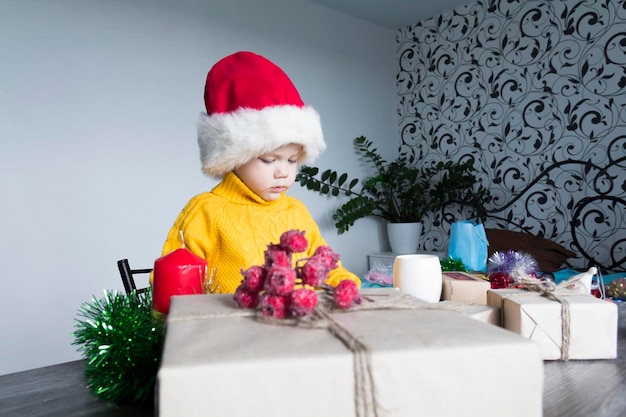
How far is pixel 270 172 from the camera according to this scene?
33.4 inches

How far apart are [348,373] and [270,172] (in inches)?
22.3

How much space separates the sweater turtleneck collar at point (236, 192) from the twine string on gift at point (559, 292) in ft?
1.59

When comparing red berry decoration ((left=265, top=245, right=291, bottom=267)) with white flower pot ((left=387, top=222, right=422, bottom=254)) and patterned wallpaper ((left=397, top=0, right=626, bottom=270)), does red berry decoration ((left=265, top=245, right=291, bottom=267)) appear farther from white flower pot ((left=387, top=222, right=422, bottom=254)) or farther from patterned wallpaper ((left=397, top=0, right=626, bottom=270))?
white flower pot ((left=387, top=222, right=422, bottom=254))

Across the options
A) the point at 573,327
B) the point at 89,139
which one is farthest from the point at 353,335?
the point at 89,139

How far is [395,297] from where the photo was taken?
48cm

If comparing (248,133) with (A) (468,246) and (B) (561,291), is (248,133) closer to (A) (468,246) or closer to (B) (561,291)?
(B) (561,291)

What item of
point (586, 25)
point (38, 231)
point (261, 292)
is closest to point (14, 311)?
point (38, 231)

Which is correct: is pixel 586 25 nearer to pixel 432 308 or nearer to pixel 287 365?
pixel 432 308

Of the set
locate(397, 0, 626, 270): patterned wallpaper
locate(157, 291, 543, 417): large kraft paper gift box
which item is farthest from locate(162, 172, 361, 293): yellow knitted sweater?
locate(397, 0, 626, 270): patterned wallpaper

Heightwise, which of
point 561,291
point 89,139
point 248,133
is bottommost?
point 561,291

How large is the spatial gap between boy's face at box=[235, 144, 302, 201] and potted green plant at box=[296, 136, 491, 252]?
169cm

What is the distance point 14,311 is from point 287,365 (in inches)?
70.8

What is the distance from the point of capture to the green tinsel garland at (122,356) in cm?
50

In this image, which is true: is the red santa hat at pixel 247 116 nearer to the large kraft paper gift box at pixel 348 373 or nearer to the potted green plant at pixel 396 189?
the large kraft paper gift box at pixel 348 373
